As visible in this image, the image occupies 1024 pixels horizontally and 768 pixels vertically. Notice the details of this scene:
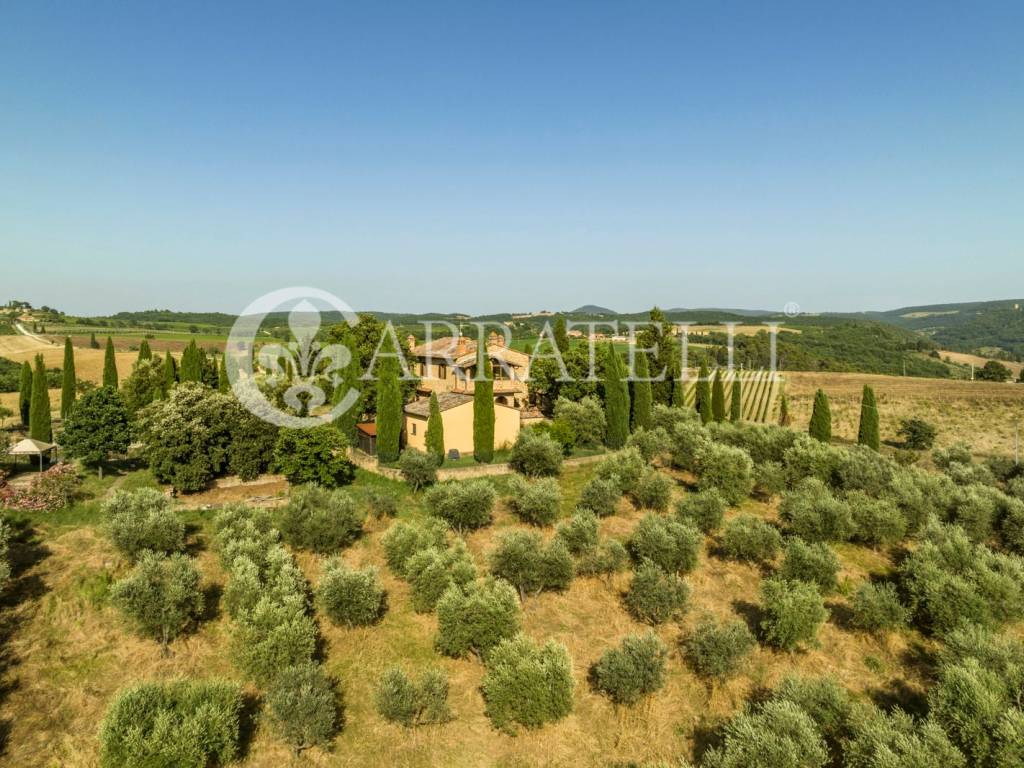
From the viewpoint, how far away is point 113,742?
9195 mm

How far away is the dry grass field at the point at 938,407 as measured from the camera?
3969 centimetres

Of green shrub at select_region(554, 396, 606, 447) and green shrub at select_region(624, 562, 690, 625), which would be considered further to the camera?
green shrub at select_region(554, 396, 606, 447)

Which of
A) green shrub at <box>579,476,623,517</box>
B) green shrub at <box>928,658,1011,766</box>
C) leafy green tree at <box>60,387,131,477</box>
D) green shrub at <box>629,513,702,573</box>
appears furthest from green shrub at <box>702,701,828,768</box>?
leafy green tree at <box>60,387,131,477</box>

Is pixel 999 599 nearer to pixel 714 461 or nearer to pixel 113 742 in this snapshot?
pixel 714 461

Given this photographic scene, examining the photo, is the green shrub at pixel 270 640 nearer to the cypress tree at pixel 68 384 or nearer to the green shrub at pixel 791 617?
the green shrub at pixel 791 617

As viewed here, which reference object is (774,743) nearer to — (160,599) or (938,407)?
(160,599)

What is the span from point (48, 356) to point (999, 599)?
85.1 m

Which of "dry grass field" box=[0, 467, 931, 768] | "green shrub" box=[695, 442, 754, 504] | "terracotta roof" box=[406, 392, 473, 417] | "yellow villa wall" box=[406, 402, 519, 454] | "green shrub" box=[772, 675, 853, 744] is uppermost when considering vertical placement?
"terracotta roof" box=[406, 392, 473, 417]

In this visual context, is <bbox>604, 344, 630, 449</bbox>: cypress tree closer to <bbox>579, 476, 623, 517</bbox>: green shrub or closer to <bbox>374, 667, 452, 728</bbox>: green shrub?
<bbox>579, 476, 623, 517</bbox>: green shrub

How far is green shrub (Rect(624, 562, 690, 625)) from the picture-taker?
14539 millimetres

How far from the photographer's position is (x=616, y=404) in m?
32.1

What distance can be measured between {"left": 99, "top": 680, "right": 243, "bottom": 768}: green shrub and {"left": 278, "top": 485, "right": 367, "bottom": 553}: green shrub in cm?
766

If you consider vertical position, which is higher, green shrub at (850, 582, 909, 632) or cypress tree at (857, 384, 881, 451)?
cypress tree at (857, 384, 881, 451)

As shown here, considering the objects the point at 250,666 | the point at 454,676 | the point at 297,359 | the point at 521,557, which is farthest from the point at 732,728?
the point at 297,359
